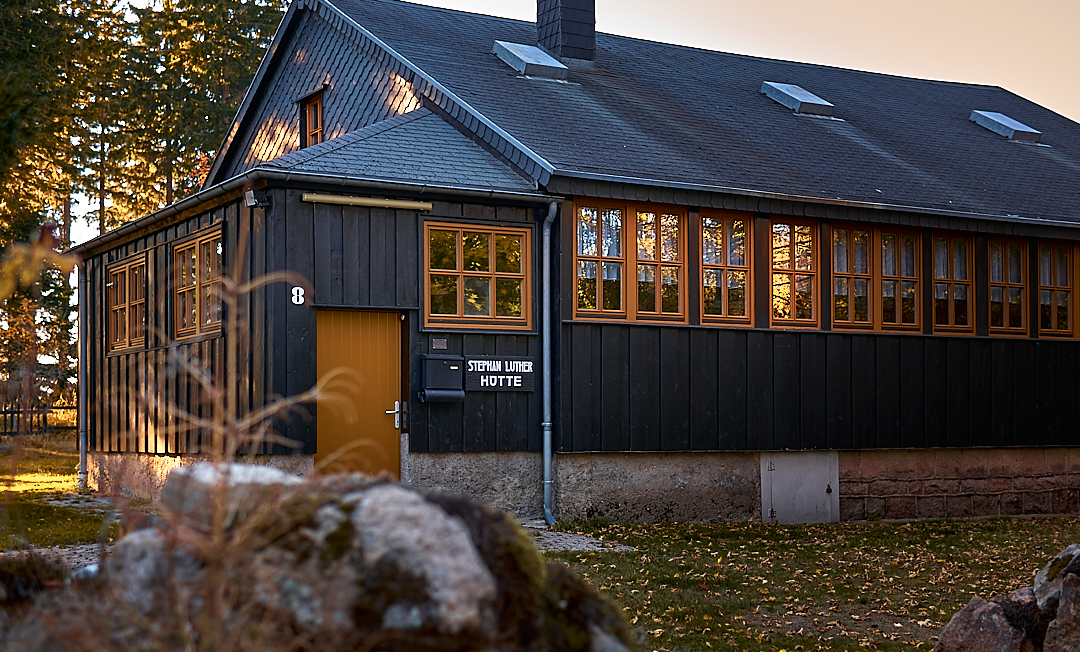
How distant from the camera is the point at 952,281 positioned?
17.1 m

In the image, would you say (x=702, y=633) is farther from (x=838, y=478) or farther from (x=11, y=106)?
(x=838, y=478)

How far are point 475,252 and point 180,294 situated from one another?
3.96 metres

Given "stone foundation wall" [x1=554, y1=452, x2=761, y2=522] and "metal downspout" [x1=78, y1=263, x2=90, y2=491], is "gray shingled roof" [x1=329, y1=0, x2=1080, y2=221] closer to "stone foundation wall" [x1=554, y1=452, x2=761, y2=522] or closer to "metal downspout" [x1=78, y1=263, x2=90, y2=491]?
"stone foundation wall" [x1=554, y1=452, x2=761, y2=522]

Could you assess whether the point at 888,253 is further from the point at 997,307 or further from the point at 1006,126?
the point at 1006,126

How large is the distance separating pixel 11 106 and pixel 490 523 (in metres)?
6.29

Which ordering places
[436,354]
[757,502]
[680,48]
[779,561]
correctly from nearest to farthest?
[779,561] < [436,354] < [757,502] < [680,48]

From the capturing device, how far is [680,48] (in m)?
21.8

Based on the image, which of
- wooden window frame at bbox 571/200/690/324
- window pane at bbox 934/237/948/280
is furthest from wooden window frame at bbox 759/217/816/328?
window pane at bbox 934/237/948/280

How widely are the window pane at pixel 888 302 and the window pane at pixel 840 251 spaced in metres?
0.76

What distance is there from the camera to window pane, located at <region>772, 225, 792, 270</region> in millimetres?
15711

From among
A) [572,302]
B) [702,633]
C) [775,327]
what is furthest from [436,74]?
[702,633]

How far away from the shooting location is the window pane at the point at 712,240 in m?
15.2

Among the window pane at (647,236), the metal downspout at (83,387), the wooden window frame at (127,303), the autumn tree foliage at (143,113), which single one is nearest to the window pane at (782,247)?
the window pane at (647,236)

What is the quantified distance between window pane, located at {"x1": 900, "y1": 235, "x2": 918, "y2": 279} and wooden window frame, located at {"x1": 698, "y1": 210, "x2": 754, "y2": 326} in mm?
2562
